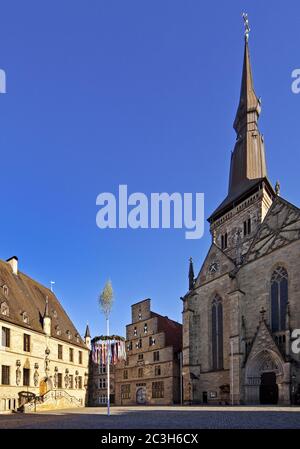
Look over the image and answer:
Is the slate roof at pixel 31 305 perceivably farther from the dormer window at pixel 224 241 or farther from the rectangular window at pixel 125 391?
the dormer window at pixel 224 241

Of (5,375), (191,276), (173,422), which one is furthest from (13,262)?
(173,422)

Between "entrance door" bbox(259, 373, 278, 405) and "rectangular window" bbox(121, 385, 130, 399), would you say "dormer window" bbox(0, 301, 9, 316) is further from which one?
"rectangular window" bbox(121, 385, 130, 399)

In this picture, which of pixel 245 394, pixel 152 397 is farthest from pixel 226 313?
pixel 152 397

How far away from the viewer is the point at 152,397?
47.8 metres

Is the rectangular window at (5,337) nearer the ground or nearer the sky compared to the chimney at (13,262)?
nearer the ground

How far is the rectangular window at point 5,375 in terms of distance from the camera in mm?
31170

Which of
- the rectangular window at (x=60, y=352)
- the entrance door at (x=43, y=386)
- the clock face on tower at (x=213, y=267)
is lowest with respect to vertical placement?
the entrance door at (x=43, y=386)

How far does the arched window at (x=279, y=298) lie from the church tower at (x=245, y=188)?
8380 mm

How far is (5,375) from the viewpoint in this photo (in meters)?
31.6

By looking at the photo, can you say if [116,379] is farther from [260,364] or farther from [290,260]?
[290,260]

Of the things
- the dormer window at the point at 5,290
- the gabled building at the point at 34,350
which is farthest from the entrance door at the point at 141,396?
the dormer window at the point at 5,290

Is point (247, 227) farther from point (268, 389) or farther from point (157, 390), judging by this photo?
point (157, 390)

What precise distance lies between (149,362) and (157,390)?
3.42 m

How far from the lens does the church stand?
31.1 m
